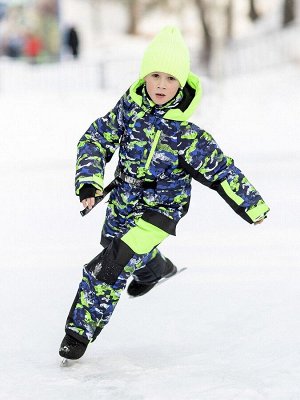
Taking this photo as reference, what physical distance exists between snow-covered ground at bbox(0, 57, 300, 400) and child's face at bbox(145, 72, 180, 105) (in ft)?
3.58

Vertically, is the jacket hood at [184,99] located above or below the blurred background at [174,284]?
above

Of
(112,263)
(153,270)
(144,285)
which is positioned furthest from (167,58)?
(144,285)

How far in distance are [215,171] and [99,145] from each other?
0.52 m

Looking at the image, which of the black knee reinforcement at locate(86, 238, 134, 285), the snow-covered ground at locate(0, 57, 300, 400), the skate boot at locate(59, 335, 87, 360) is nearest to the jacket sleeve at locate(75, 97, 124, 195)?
the black knee reinforcement at locate(86, 238, 134, 285)

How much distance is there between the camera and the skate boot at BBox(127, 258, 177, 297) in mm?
4328

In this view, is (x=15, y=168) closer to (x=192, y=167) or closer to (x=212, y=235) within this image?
(x=212, y=235)

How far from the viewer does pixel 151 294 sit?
183 inches

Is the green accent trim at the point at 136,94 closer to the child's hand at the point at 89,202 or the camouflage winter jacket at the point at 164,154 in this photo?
the camouflage winter jacket at the point at 164,154

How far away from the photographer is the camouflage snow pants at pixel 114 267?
3.52m

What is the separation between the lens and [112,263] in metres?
3.50

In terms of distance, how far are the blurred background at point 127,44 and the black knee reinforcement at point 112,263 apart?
15.1 m

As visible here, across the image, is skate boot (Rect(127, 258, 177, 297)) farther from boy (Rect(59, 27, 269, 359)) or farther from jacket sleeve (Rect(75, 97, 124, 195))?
jacket sleeve (Rect(75, 97, 124, 195))

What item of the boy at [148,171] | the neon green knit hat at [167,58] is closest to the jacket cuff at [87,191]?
the boy at [148,171]

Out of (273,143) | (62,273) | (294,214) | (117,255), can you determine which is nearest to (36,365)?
(117,255)
